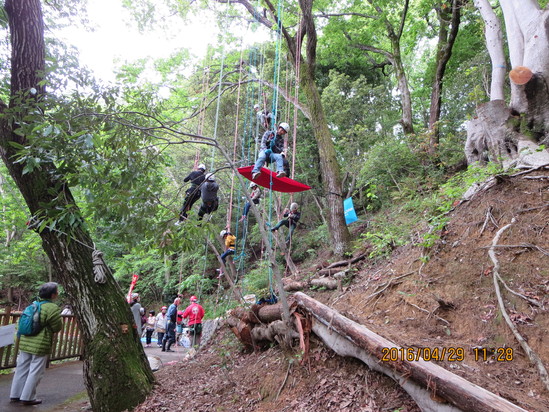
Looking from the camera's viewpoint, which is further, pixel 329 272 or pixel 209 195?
pixel 329 272

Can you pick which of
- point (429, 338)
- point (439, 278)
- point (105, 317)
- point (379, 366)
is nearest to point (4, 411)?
point (105, 317)

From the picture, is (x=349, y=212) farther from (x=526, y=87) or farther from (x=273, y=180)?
(x=526, y=87)

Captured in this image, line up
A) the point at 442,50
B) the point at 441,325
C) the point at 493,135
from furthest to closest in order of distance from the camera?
the point at 442,50
the point at 493,135
the point at 441,325

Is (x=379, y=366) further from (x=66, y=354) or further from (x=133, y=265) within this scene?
(x=133, y=265)

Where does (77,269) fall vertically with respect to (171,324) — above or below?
above

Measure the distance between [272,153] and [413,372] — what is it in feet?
12.7

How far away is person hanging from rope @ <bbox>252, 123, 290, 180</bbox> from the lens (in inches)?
195

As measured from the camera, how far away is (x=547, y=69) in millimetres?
5344

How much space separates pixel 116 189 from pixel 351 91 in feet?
36.8

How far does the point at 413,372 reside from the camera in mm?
2225

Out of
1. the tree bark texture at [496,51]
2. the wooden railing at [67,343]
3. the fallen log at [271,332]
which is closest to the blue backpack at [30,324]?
the wooden railing at [67,343]

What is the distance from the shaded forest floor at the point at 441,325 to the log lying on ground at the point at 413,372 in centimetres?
13

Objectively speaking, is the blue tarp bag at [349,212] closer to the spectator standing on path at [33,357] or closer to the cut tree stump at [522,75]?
the cut tree stump at [522,75]

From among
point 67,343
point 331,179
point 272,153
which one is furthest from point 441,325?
point 67,343
